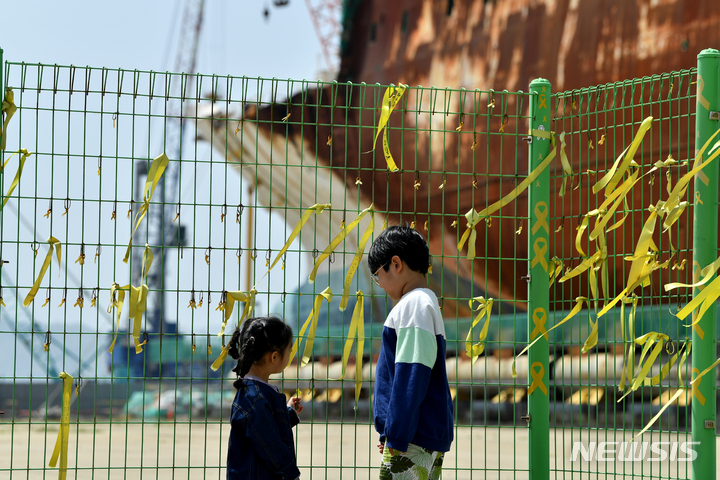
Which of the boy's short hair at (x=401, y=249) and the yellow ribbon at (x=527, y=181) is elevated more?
the yellow ribbon at (x=527, y=181)

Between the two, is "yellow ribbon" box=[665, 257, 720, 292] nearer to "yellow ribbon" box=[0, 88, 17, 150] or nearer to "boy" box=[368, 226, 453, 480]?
"boy" box=[368, 226, 453, 480]

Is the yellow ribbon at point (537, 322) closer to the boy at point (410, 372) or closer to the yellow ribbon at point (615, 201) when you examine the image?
the yellow ribbon at point (615, 201)

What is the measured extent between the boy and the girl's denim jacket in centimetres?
38

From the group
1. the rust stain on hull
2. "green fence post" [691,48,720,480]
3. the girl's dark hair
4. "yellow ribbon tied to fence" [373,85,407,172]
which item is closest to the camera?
the girl's dark hair

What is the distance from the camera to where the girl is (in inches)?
121

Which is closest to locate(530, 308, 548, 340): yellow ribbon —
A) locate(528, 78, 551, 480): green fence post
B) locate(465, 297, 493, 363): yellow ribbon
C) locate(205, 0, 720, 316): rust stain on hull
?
locate(528, 78, 551, 480): green fence post

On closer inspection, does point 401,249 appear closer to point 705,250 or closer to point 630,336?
point 630,336

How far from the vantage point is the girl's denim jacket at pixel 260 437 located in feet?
10.1

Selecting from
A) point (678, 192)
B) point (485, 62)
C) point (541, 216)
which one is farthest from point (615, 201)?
point (485, 62)

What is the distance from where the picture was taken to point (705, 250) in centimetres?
402

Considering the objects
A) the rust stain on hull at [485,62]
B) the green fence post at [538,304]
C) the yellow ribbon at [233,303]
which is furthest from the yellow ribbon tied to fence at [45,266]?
the rust stain on hull at [485,62]

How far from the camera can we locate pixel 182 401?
31.9 m

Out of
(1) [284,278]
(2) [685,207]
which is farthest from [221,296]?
(2) [685,207]

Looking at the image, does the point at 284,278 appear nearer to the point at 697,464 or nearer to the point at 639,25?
the point at 697,464
